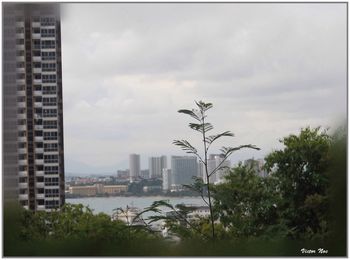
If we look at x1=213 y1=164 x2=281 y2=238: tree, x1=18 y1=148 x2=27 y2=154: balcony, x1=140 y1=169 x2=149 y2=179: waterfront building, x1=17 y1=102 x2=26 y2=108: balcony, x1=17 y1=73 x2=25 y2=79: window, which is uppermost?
x1=17 y1=73 x2=25 y2=79: window

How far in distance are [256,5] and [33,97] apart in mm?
1534

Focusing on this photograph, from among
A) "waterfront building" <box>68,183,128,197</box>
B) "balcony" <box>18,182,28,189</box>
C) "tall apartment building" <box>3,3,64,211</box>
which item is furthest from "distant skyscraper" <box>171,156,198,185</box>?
"balcony" <box>18,182,28,189</box>

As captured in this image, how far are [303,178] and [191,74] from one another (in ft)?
3.24

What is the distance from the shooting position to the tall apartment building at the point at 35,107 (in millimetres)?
5266

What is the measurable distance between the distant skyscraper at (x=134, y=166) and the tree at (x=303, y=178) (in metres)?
0.83

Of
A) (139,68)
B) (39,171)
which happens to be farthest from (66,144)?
(139,68)

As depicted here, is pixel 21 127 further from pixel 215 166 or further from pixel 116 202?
pixel 215 166

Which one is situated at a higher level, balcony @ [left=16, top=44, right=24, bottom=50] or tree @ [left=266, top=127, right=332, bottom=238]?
balcony @ [left=16, top=44, right=24, bottom=50]

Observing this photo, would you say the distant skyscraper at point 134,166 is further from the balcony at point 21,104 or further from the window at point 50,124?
the balcony at point 21,104

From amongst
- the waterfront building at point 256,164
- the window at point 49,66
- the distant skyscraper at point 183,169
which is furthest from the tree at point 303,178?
the window at point 49,66

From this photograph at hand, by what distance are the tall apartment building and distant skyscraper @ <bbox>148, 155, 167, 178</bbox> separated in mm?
570

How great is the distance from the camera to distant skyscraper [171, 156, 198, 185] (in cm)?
533

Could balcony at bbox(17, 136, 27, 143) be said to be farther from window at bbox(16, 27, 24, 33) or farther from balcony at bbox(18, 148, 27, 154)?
window at bbox(16, 27, 24, 33)

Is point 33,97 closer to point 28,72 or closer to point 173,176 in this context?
point 28,72
